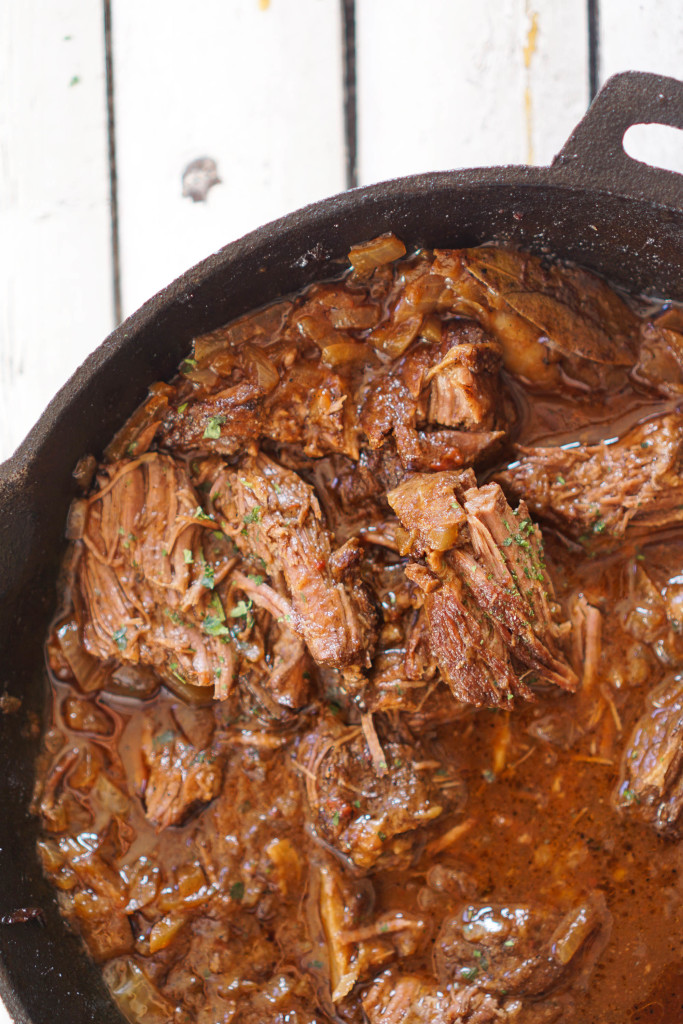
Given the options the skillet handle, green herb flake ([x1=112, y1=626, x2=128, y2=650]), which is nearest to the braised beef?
green herb flake ([x1=112, y1=626, x2=128, y2=650])

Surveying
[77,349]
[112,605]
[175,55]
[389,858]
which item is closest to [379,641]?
[389,858]

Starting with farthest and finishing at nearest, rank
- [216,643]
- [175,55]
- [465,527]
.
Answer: [175,55], [216,643], [465,527]

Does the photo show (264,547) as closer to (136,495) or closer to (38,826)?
(136,495)

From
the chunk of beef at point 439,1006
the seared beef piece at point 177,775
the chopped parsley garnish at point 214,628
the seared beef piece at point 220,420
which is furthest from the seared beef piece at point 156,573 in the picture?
the chunk of beef at point 439,1006

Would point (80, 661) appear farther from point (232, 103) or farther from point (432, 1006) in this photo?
point (232, 103)

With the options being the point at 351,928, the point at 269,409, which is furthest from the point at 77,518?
the point at 351,928
